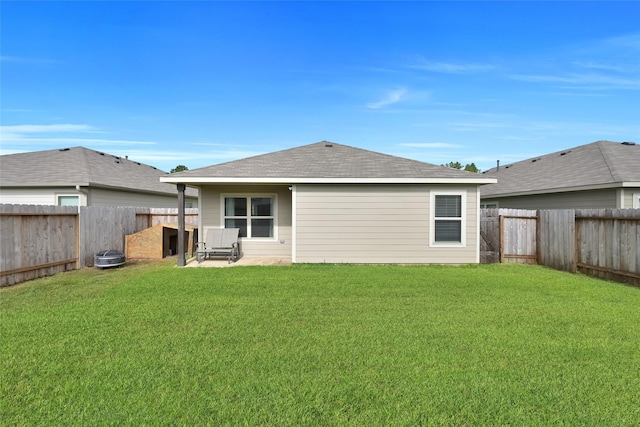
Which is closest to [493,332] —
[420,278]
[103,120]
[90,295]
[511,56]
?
[420,278]

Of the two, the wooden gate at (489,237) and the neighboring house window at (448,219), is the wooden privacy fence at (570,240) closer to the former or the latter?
the wooden gate at (489,237)

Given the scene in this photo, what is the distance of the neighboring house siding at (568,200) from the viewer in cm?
1187

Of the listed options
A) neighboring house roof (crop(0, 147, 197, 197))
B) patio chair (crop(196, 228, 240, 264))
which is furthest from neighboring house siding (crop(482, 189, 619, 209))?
neighboring house roof (crop(0, 147, 197, 197))

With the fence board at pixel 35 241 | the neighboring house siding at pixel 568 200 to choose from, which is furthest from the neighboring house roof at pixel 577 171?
the fence board at pixel 35 241

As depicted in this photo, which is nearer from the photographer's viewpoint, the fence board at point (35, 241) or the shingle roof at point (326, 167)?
the fence board at point (35, 241)

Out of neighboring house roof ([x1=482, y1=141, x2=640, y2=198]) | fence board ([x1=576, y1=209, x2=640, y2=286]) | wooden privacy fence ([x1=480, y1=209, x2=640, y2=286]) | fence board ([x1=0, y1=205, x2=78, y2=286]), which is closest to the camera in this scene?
fence board ([x1=0, y1=205, x2=78, y2=286])

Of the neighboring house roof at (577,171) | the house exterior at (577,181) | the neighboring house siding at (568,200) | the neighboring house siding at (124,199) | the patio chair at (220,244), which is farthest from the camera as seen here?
the neighboring house siding at (124,199)

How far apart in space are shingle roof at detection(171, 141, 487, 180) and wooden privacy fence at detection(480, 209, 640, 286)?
227 centimetres

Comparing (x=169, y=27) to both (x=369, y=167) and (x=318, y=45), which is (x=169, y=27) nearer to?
(x=318, y=45)

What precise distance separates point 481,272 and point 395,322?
5.22 metres

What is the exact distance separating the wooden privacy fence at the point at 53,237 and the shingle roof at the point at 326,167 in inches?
107

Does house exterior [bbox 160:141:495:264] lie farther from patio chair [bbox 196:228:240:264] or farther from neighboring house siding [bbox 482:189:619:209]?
neighboring house siding [bbox 482:189:619:209]

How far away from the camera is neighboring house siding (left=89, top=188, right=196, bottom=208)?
14641mm

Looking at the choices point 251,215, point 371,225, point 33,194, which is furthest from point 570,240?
point 33,194
